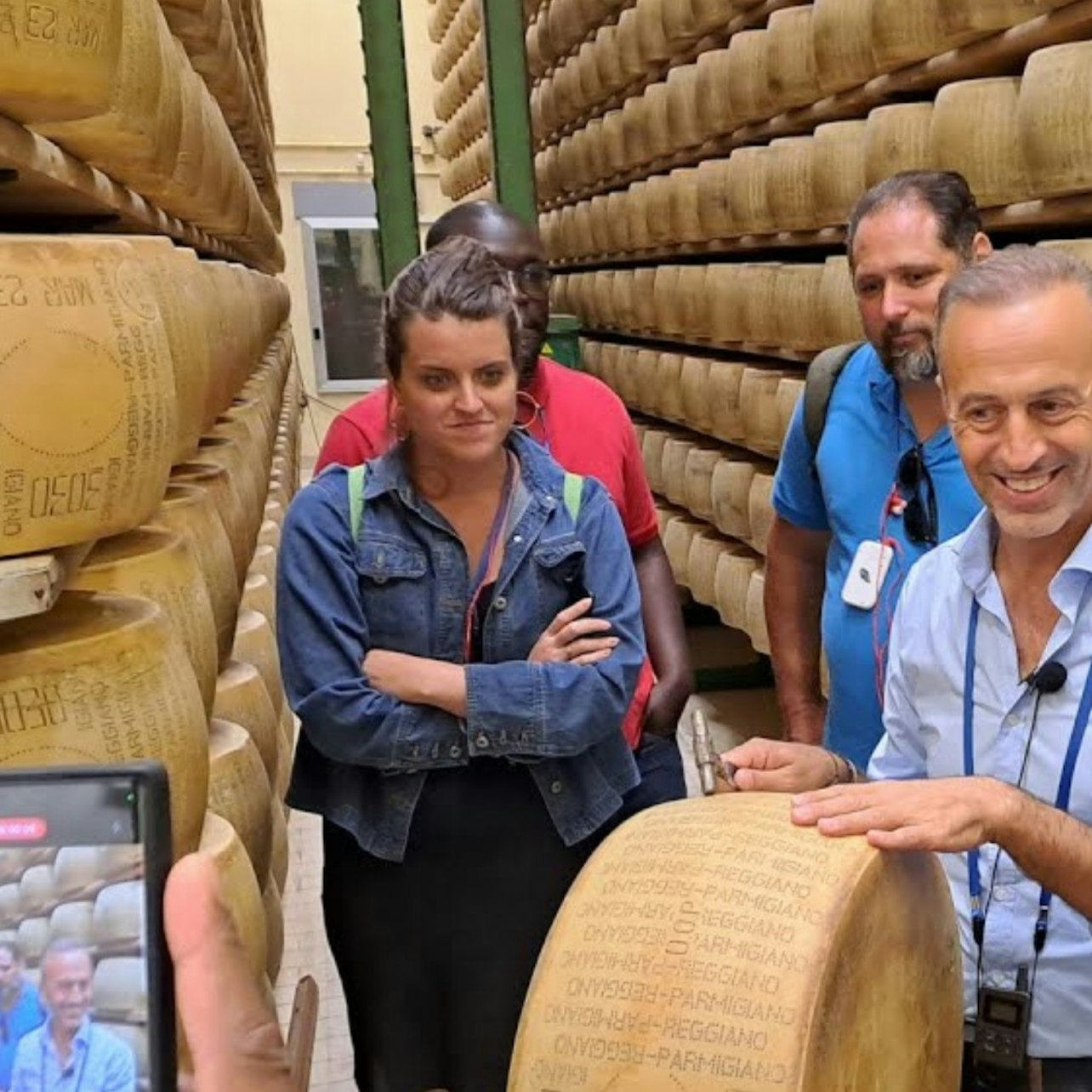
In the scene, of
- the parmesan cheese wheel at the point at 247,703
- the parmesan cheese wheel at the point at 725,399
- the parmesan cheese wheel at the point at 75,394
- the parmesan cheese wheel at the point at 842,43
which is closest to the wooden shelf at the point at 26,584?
the parmesan cheese wheel at the point at 75,394

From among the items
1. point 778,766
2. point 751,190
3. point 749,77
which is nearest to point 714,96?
point 749,77

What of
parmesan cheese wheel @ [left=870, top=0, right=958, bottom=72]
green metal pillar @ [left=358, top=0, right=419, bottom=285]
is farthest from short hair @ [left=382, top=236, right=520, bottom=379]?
green metal pillar @ [left=358, top=0, right=419, bottom=285]

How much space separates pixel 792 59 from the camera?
3.83 meters

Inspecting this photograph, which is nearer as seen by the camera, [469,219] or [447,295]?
[447,295]

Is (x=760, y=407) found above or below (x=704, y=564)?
above

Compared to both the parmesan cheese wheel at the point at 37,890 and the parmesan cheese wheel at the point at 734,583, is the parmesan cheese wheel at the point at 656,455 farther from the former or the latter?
the parmesan cheese wheel at the point at 37,890

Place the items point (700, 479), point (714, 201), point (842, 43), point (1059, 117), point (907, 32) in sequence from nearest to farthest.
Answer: point (1059, 117) → point (907, 32) → point (842, 43) → point (714, 201) → point (700, 479)

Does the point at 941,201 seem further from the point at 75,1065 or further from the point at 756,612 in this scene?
the point at 756,612

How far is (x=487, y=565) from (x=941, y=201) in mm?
848

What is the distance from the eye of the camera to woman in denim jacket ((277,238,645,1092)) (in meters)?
1.46

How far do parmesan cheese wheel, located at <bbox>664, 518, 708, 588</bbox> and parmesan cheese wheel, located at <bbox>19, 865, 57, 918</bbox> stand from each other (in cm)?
437

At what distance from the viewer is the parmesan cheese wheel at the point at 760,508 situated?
404cm

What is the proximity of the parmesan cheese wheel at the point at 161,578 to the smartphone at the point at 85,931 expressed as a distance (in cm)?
75

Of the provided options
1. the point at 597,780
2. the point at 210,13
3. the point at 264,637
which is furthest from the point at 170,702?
the point at 210,13
